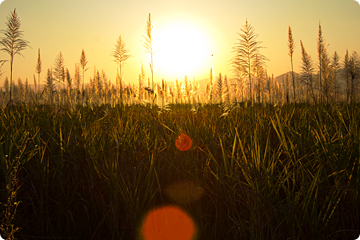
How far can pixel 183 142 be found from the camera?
2158 millimetres

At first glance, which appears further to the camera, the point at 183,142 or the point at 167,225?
the point at 183,142

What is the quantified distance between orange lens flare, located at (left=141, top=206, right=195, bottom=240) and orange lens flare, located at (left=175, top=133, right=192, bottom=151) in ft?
2.43

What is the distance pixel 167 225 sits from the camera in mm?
1267

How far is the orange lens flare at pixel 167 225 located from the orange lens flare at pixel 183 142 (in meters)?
0.74

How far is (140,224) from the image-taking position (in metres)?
1.20

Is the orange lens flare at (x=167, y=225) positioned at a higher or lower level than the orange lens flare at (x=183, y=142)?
lower

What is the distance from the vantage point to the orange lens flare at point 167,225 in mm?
1215

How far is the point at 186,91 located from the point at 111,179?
Answer: 35.5ft

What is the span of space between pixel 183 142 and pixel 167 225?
3.28 ft

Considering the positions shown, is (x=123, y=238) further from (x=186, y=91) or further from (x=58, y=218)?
(x=186, y=91)

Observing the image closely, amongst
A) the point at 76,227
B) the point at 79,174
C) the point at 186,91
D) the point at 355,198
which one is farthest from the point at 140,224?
the point at 186,91

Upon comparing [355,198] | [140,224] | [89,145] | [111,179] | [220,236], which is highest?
[89,145]

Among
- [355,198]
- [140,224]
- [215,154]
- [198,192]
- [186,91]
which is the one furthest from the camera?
[186,91]

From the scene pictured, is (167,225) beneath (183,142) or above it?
beneath
